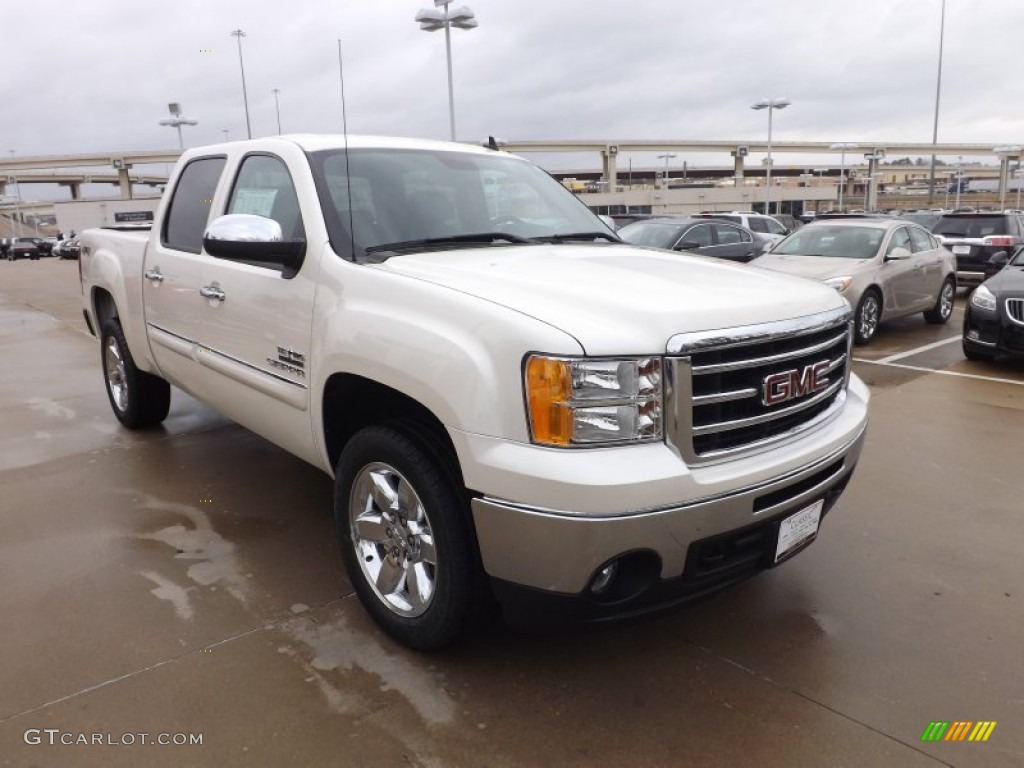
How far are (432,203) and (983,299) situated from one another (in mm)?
7106

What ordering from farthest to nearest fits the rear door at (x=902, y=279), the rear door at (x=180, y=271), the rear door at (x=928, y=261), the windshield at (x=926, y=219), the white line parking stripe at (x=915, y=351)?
the windshield at (x=926, y=219) → the rear door at (x=928, y=261) → the rear door at (x=902, y=279) → the white line parking stripe at (x=915, y=351) → the rear door at (x=180, y=271)

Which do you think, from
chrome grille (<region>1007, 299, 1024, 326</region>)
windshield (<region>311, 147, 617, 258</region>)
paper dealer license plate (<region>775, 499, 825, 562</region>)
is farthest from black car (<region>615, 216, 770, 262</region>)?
paper dealer license plate (<region>775, 499, 825, 562</region>)

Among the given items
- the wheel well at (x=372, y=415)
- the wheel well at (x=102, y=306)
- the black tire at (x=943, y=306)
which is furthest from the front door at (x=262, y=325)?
the black tire at (x=943, y=306)

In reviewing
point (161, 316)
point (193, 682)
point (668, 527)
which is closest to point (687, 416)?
point (668, 527)

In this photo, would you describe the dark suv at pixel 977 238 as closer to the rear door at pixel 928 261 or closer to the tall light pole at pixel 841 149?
the rear door at pixel 928 261

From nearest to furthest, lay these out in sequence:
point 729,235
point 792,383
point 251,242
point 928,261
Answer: point 792,383 → point 251,242 → point 928,261 → point 729,235

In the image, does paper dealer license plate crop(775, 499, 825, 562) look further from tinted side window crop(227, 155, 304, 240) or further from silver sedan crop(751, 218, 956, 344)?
silver sedan crop(751, 218, 956, 344)

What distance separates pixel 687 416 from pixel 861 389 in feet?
4.87

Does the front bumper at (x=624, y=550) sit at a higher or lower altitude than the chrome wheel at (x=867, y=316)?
higher

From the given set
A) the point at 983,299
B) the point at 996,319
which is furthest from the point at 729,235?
the point at 996,319

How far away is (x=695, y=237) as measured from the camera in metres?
12.2

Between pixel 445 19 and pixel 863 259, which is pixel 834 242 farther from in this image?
pixel 445 19

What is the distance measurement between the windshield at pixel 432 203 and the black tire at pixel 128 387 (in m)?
2.83

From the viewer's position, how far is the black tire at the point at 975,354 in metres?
8.31
